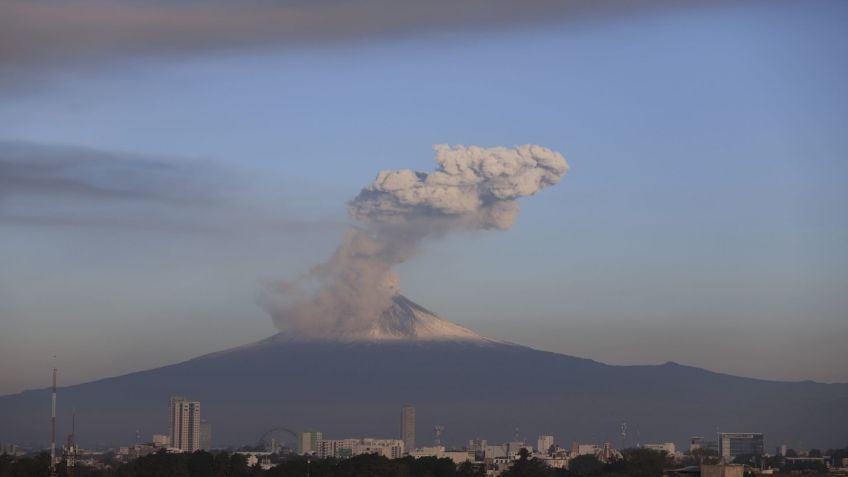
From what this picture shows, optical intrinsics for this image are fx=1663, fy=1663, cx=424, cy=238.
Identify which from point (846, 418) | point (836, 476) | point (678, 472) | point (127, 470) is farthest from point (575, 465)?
point (678, 472)

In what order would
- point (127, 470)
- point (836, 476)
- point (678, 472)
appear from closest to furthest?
1. point (678, 472)
2. point (836, 476)
3. point (127, 470)

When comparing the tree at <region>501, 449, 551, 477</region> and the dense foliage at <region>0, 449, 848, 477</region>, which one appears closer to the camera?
the dense foliage at <region>0, 449, 848, 477</region>

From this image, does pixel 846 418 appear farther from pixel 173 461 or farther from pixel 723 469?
pixel 723 469

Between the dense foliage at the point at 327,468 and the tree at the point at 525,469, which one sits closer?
the dense foliage at the point at 327,468

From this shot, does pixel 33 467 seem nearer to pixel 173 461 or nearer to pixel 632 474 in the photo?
pixel 173 461

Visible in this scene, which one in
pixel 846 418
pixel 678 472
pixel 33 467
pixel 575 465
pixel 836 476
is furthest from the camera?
pixel 846 418

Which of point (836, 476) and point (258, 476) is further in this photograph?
point (258, 476)

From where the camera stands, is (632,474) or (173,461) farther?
(173,461)

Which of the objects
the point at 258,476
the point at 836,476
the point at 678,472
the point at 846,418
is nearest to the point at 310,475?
the point at 258,476

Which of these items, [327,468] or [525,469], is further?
[525,469]
